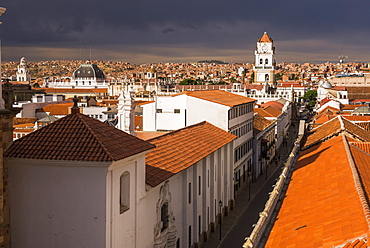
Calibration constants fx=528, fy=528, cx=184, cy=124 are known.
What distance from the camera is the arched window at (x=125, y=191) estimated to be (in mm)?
18531

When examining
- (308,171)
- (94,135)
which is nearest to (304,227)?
(94,135)

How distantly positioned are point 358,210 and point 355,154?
12469 millimetres

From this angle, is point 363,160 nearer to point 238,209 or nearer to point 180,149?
point 180,149

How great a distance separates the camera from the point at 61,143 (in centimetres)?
1773

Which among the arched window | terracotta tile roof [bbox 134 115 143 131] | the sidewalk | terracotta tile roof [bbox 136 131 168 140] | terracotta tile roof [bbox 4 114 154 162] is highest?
terracotta tile roof [bbox 4 114 154 162]

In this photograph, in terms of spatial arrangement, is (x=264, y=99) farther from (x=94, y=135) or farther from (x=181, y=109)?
(x=94, y=135)

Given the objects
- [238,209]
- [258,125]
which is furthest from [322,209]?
[258,125]

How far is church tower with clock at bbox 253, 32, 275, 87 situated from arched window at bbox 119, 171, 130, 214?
150m

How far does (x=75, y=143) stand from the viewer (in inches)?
694

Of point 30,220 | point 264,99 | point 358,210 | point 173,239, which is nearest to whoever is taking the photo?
point 358,210

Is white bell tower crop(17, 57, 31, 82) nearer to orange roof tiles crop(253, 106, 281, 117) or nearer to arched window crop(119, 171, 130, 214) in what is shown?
orange roof tiles crop(253, 106, 281, 117)

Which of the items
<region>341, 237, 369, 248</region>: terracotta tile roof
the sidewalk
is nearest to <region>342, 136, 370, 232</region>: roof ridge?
<region>341, 237, 369, 248</region>: terracotta tile roof

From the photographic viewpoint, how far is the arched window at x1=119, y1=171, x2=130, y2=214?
18.5m

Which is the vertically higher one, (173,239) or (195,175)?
(195,175)
